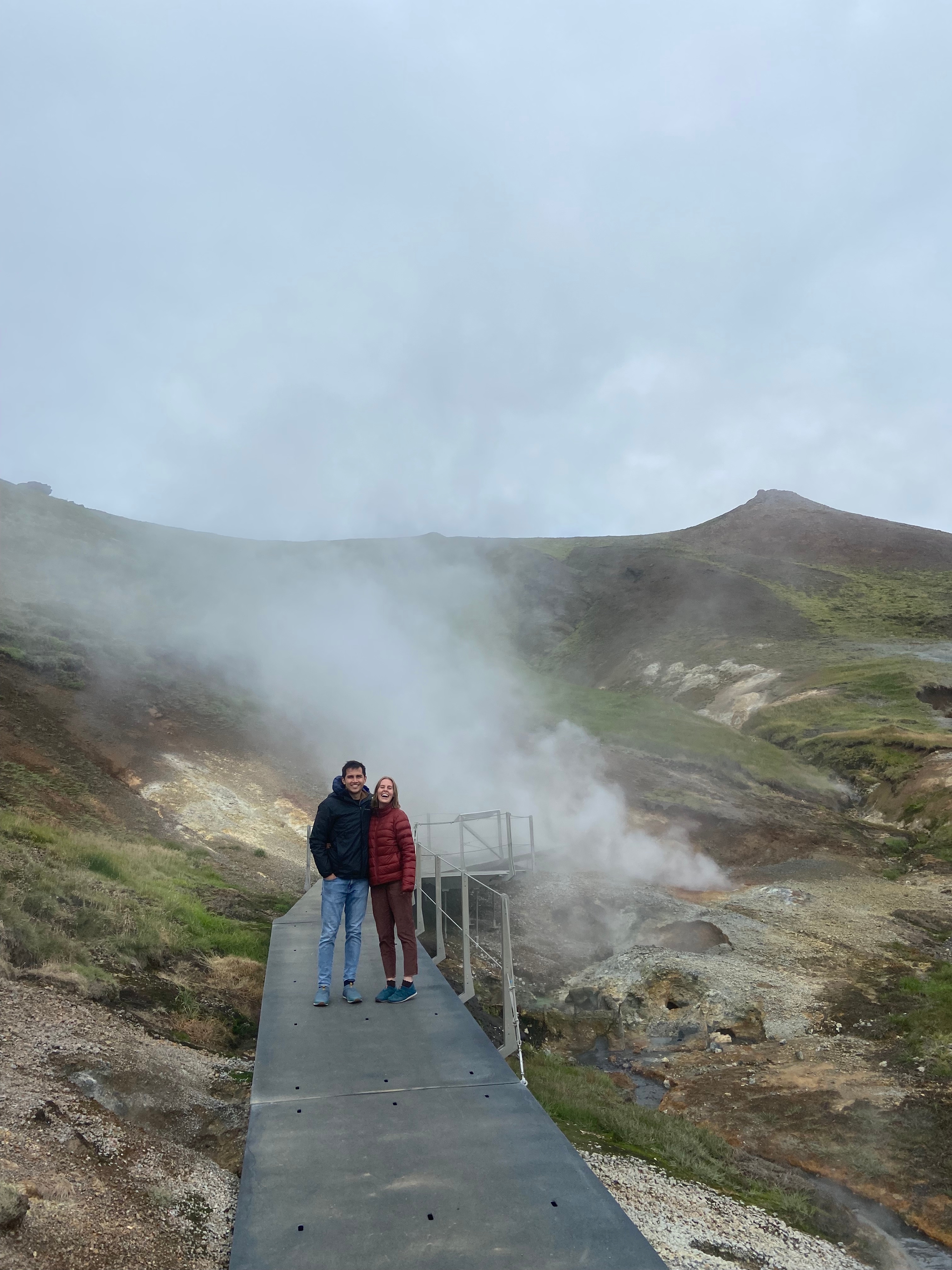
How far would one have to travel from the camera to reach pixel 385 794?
6285mm

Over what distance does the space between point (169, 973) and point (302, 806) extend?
1351 cm

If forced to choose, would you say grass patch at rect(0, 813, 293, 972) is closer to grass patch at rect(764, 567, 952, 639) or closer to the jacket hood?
the jacket hood

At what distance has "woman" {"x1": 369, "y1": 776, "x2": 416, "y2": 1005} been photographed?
20.6 feet

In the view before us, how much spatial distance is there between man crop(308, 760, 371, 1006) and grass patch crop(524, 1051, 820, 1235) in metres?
2.06

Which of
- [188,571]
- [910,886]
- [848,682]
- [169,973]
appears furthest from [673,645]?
[169,973]

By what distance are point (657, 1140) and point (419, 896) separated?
383 centimetres

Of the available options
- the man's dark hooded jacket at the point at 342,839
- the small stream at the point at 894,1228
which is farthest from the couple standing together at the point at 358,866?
the small stream at the point at 894,1228

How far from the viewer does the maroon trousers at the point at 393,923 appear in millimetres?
6344

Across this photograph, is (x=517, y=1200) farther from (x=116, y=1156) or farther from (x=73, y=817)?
(x=73, y=817)

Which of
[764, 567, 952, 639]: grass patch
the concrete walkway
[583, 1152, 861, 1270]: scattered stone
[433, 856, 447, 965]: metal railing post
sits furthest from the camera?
[764, 567, 952, 639]: grass patch

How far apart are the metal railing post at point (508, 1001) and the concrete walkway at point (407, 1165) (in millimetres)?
497

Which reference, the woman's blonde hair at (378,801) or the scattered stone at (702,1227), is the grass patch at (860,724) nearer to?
the scattered stone at (702,1227)

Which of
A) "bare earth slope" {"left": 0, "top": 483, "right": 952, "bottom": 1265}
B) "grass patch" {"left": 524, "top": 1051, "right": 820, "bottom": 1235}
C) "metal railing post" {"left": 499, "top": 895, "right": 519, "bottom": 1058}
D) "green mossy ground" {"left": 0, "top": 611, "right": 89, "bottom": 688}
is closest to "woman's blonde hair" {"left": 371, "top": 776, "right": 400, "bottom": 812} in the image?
"metal railing post" {"left": 499, "top": 895, "right": 519, "bottom": 1058}

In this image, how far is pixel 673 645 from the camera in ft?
192
